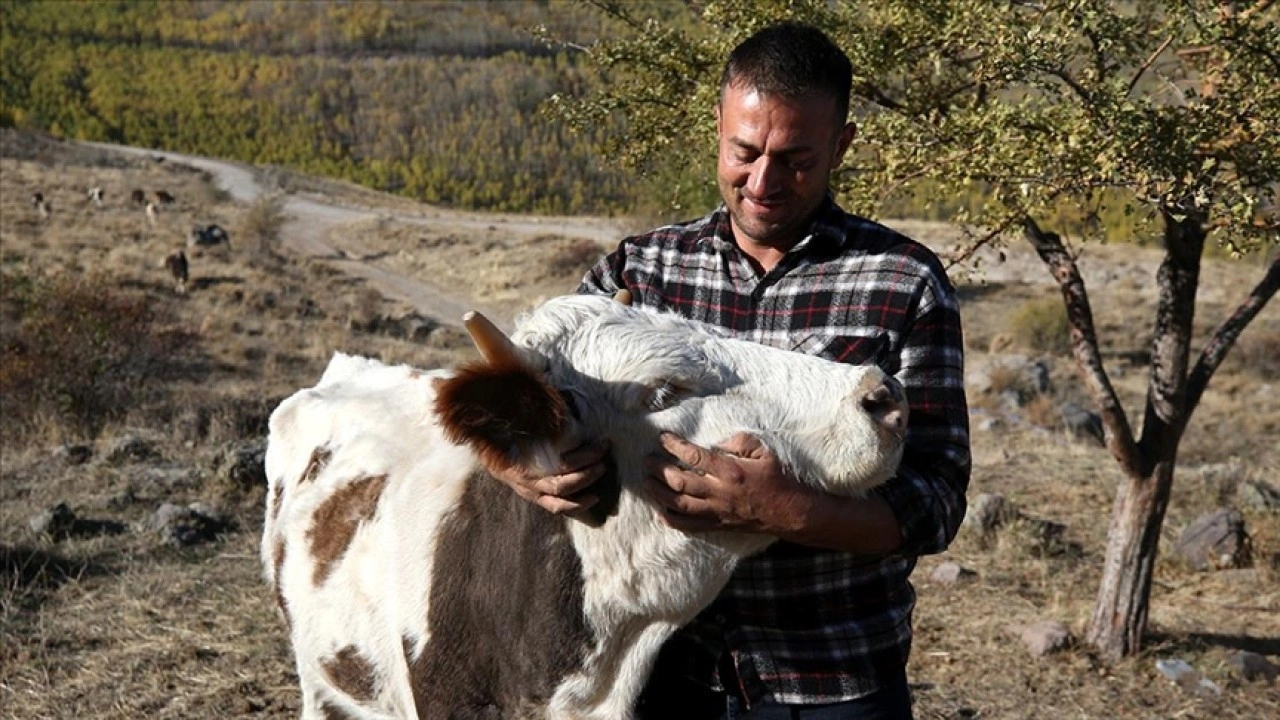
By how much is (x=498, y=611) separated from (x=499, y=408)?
741 millimetres

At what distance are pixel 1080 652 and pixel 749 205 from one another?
486cm

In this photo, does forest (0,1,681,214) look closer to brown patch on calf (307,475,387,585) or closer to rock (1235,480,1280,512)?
rock (1235,480,1280,512)

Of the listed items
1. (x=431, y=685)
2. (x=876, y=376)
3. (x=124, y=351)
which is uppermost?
(x=876, y=376)

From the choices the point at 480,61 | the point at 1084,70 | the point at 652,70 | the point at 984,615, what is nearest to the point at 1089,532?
the point at 984,615

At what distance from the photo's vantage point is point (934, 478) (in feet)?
7.29

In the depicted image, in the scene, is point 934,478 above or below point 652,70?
below

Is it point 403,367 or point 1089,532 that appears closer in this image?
point 403,367

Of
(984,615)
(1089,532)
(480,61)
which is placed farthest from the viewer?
(480,61)

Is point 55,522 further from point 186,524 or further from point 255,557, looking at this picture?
point 255,557

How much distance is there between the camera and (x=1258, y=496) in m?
8.56

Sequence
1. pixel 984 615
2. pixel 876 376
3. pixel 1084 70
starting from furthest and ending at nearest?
pixel 984 615
pixel 1084 70
pixel 876 376

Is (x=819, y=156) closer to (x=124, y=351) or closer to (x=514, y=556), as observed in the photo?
(x=514, y=556)

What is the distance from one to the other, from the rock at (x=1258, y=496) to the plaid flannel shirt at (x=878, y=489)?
749 cm

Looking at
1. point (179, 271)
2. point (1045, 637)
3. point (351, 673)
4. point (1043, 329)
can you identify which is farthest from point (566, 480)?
point (1043, 329)
